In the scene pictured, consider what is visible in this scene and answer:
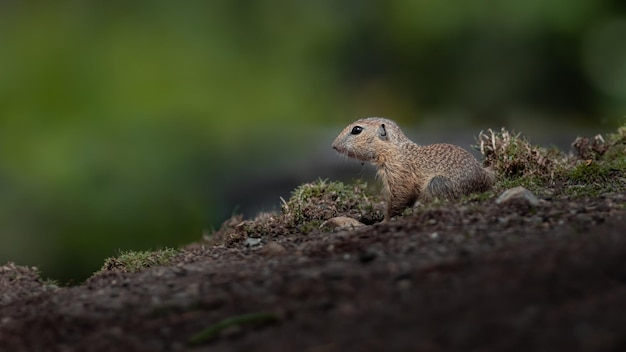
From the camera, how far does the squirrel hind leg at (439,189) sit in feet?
21.5

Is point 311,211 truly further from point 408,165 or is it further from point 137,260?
point 137,260

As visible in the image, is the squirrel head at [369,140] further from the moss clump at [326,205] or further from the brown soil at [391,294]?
the brown soil at [391,294]

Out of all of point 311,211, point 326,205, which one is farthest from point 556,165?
point 311,211

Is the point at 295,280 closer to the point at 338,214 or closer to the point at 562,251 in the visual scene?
the point at 562,251

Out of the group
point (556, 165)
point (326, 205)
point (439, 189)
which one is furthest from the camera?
point (556, 165)

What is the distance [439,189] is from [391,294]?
255 centimetres

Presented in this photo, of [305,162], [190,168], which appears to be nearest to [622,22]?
[305,162]

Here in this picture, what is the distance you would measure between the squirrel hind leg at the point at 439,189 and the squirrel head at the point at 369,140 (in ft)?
2.17

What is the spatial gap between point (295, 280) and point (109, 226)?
696 cm

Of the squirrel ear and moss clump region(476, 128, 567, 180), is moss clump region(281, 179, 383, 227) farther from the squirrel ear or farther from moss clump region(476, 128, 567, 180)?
moss clump region(476, 128, 567, 180)

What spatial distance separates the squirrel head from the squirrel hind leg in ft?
2.17

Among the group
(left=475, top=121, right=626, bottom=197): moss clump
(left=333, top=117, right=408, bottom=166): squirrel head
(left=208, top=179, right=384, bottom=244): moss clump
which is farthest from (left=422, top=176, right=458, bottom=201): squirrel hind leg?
(left=333, top=117, right=408, bottom=166): squirrel head

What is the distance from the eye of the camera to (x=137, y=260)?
643 cm

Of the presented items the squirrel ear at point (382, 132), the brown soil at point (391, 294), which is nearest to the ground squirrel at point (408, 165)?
the squirrel ear at point (382, 132)
